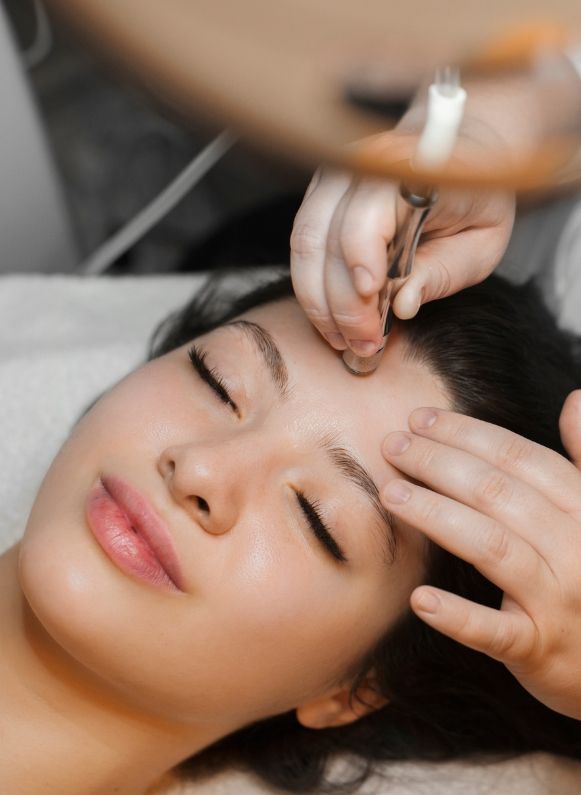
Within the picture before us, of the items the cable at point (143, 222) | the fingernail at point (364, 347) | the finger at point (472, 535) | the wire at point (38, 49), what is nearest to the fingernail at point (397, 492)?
the finger at point (472, 535)

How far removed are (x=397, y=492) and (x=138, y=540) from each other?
0.23 m

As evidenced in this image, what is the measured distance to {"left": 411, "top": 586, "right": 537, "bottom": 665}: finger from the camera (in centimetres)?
69

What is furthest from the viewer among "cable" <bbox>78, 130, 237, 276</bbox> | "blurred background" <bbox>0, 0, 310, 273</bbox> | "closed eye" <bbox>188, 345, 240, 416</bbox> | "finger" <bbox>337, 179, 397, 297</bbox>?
"blurred background" <bbox>0, 0, 310, 273</bbox>

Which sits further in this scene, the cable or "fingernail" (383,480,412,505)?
the cable

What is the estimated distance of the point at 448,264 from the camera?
0.76 meters

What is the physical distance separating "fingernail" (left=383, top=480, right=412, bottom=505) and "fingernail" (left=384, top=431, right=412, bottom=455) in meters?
0.05

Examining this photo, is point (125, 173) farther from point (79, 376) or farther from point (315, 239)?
point (315, 239)

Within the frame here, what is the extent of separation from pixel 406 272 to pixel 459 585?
37 centimetres

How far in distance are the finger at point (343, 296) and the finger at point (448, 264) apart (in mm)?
27

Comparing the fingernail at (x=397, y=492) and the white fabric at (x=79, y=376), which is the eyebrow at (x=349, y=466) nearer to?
the fingernail at (x=397, y=492)

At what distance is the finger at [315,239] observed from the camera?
697 millimetres

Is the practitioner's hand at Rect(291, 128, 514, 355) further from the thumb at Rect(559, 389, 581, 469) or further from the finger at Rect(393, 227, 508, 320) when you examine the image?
the thumb at Rect(559, 389, 581, 469)

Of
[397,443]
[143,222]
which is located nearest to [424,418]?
[397,443]

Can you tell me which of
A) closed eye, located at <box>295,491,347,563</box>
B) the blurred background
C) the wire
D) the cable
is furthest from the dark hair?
the wire
